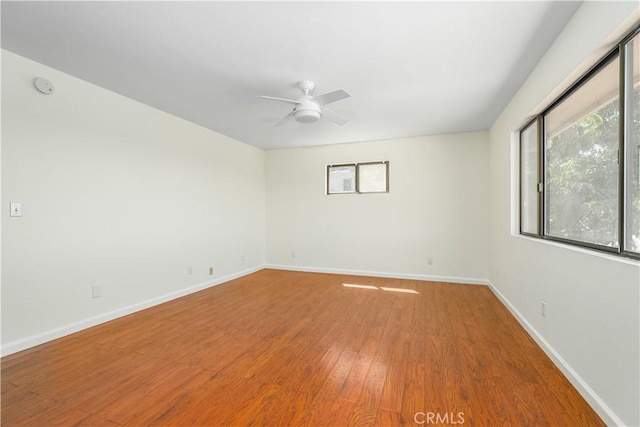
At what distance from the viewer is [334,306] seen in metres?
3.30

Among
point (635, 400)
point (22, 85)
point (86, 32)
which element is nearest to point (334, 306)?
point (635, 400)

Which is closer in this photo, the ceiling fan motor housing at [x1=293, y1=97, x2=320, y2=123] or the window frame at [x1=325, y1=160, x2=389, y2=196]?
the ceiling fan motor housing at [x1=293, y1=97, x2=320, y2=123]

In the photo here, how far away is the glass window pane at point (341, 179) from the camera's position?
503 centimetres

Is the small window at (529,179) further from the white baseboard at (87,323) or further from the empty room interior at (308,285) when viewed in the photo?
the white baseboard at (87,323)

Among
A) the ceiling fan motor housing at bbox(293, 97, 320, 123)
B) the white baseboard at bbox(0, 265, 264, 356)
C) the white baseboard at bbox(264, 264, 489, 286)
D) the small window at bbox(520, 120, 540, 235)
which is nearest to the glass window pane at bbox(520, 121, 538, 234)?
the small window at bbox(520, 120, 540, 235)

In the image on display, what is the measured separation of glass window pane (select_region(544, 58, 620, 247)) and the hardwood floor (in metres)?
1.08

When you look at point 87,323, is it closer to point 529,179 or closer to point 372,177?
point 372,177

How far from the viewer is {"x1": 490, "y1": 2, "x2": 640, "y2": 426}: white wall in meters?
1.31

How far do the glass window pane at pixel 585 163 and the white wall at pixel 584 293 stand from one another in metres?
0.14

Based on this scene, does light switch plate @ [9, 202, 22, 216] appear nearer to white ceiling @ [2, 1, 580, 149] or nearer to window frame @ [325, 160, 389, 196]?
white ceiling @ [2, 1, 580, 149]

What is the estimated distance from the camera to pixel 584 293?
166cm

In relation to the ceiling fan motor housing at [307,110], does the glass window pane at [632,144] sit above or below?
below

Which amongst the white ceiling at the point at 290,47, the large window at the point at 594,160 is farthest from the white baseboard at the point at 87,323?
the large window at the point at 594,160

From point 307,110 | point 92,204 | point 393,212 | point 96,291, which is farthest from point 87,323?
point 393,212
